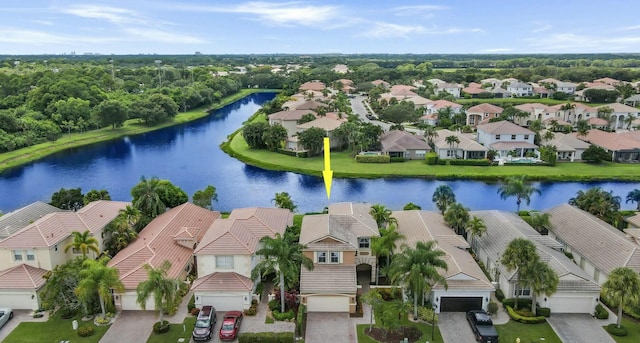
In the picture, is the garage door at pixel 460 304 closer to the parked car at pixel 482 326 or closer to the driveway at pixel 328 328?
the parked car at pixel 482 326

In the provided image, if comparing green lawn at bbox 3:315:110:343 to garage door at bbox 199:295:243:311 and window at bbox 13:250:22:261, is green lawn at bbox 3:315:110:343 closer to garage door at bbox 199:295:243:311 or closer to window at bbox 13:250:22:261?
window at bbox 13:250:22:261

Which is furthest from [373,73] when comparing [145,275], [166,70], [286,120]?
[145,275]

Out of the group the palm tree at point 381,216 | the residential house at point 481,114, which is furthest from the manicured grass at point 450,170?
the residential house at point 481,114

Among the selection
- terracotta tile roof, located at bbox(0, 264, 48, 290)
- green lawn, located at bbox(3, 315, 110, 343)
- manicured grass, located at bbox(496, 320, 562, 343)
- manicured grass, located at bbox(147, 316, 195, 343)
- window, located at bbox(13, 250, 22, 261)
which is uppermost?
window, located at bbox(13, 250, 22, 261)

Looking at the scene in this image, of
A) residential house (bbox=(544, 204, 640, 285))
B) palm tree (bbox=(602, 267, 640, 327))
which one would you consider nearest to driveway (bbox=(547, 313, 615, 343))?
palm tree (bbox=(602, 267, 640, 327))

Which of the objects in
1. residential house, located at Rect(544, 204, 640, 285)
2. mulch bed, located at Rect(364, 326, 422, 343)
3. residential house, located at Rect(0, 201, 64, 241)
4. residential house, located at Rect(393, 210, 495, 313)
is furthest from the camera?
residential house, located at Rect(0, 201, 64, 241)

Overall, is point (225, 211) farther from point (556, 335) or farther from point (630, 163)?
point (630, 163)
